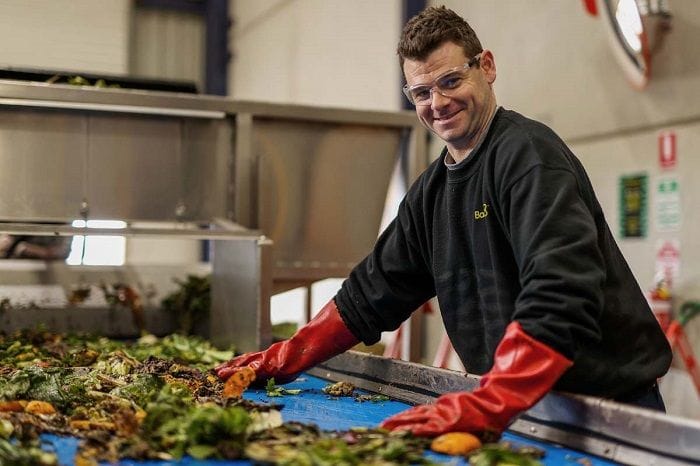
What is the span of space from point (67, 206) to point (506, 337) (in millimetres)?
3560

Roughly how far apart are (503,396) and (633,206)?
206 inches

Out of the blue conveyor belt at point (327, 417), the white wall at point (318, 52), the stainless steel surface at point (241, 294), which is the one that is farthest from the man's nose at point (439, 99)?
the white wall at point (318, 52)

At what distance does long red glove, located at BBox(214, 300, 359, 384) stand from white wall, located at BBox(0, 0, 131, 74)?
36.1 ft

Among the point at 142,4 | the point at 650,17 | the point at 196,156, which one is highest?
the point at 142,4

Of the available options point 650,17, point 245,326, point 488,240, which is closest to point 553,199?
point 488,240

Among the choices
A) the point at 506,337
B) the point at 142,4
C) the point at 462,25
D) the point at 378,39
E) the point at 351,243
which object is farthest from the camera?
the point at 142,4

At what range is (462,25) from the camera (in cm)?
332

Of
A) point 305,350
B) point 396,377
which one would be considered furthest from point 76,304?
point 396,377

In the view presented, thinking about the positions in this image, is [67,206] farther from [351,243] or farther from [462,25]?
[462,25]

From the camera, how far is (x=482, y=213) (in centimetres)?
319

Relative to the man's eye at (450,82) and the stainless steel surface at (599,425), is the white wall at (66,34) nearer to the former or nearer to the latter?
the man's eye at (450,82)

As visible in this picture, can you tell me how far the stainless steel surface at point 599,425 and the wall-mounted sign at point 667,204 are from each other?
13.5ft

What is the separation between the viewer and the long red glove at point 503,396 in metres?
2.56

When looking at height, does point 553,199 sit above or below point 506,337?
above
